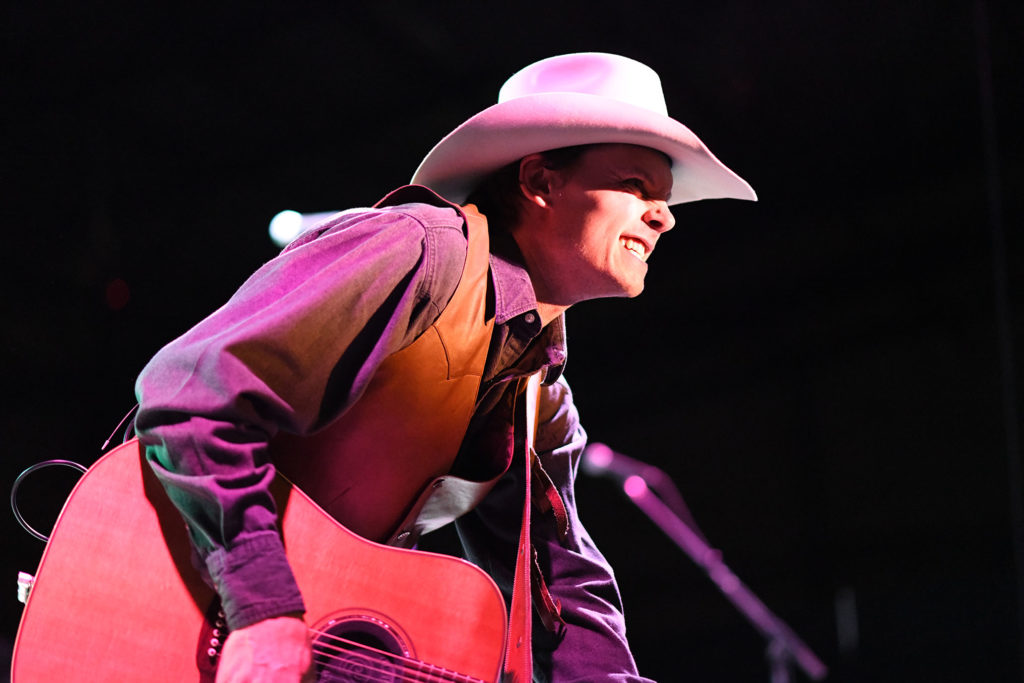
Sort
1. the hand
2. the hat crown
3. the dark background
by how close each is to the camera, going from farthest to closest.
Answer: the dark background
the hat crown
the hand

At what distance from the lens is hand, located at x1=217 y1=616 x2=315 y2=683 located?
1.29 m

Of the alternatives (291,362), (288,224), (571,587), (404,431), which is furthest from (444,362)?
(288,224)

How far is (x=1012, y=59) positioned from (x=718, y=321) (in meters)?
2.84

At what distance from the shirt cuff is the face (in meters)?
0.96

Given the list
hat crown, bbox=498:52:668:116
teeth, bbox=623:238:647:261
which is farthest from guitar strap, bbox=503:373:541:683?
hat crown, bbox=498:52:668:116

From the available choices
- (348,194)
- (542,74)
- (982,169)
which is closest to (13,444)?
(348,194)

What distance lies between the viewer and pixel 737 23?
5.17 metres

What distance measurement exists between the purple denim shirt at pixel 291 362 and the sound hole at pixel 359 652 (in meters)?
0.17

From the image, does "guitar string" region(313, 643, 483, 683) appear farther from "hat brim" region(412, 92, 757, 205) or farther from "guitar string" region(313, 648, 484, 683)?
"hat brim" region(412, 92, 757, 205)

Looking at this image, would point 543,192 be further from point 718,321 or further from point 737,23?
point 718,321

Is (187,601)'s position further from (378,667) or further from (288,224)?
(288,224)

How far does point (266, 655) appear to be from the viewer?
4.27 ft

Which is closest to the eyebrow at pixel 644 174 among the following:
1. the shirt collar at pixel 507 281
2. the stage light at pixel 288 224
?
the shirt collar at pixel 507 281

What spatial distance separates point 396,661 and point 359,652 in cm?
7
